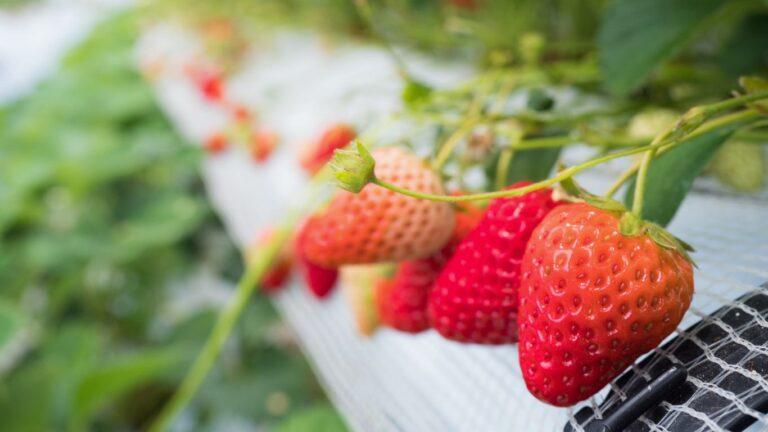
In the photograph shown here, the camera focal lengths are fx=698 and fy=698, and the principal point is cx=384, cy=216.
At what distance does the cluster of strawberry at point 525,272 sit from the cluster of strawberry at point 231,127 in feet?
1.85

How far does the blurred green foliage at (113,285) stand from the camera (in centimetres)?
114

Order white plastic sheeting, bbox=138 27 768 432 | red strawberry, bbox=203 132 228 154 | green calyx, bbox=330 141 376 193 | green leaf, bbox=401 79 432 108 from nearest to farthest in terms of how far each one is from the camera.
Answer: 1. green calyx, bbox=330 141 376 193
2. white plastic sheeting, bbox=138 27 768 432
3. green leaf, bbox=401 79 432 108
4. red strawberry, bbox=203 132 228 154

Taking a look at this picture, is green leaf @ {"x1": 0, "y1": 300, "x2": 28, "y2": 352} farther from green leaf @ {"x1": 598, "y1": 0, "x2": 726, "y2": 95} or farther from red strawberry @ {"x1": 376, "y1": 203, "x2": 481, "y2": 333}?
green leaf @ {"x1": 598, "y1": 0, "x2": 726, "y2": 95}

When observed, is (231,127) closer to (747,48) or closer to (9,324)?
(9,324)

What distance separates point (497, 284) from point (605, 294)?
0.08m

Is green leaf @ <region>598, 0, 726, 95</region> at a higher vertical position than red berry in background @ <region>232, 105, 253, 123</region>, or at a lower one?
higher

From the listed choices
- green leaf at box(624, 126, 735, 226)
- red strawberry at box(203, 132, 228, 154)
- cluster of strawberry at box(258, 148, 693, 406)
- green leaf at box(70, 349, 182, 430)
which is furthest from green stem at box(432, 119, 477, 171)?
red strawberry at box(203, 132, 228, 154)

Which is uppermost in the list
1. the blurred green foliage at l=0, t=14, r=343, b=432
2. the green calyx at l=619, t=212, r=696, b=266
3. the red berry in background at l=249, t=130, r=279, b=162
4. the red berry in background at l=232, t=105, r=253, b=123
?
the green calyx at l=619, t=212, r=696, b=266

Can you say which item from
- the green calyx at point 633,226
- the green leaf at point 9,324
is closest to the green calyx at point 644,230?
the green calyx at point 633,226

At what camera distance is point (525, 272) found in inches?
11.9

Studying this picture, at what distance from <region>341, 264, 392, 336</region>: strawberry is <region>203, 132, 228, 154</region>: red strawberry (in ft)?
2.42

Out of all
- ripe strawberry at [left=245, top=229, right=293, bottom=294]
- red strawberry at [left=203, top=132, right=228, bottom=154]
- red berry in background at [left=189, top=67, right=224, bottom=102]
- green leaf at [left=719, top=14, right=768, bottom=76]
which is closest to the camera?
green leaf at [left=719, top=14, right=768, bottom=76]

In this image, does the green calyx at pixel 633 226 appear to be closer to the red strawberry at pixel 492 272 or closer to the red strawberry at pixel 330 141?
the red strawberry at pixel 492 272

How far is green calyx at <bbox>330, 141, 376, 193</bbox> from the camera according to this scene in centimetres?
25
